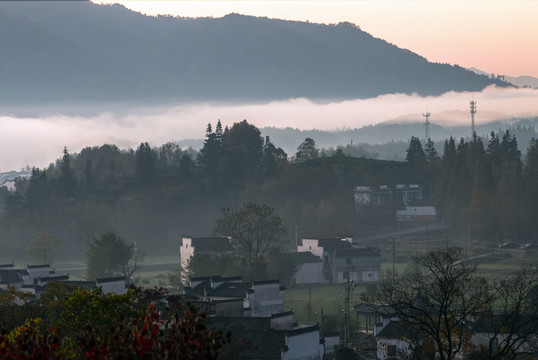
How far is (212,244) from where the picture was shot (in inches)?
3885

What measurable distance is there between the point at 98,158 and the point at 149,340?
162847 millimetres

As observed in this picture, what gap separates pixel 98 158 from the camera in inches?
7096

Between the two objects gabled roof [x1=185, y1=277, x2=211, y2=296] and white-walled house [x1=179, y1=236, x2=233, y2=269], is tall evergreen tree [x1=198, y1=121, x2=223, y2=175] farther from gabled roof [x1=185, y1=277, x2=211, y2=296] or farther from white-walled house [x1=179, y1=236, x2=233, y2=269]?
gabled roof [x1=185, y1=277, x2=211, y2=296]

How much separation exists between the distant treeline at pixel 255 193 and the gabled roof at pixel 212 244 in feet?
81.1

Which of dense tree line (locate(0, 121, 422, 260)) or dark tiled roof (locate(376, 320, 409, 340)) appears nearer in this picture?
dark tiled roof (locate(376, 320, 409, 340))

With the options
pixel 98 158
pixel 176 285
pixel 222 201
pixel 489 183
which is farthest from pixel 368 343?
pixel 98 158

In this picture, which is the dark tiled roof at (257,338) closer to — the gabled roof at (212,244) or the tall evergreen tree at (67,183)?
the gabled roof at (212,244)

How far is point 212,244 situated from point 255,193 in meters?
45.8

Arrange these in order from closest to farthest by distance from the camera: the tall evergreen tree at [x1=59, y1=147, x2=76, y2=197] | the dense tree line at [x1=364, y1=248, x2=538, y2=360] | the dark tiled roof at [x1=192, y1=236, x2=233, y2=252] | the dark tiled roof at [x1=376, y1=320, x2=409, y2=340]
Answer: the dense tree line at [x1=364, y1=248, x2=538, y2=360] → the dark tiled roof at [x1=376, y1=320, x2=409, y2=340] → the dark tiled roof at [x1=192, y1=236, x2=233, y2=252] → the tall evergreen tree at [x1=59, y1=147, x2=76, y2=197]

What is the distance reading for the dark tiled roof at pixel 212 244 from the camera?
9710cm

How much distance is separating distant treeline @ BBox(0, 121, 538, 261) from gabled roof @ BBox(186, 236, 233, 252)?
24.7 m

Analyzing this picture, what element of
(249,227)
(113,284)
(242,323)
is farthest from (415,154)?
(242,323)

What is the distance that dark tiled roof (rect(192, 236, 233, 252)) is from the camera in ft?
319

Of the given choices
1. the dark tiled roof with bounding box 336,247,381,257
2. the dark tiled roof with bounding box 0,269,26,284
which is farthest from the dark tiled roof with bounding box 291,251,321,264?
the dark tiled roof with bounding box 0,269,26,284
